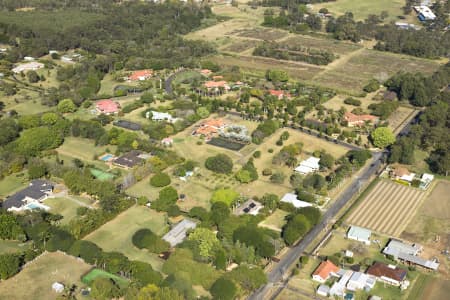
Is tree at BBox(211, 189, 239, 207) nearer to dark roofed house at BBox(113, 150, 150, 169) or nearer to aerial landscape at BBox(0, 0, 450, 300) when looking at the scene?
aerial landscape at BBox(0, 0, 450, 300)

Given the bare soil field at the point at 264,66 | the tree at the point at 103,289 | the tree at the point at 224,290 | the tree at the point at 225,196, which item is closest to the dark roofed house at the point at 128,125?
the tree at the point at 225,196

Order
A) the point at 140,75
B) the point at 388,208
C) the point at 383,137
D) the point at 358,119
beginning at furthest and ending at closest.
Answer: the point at 140,75 < the point at 358,119 < the point at 383,137 < the point at 388,208

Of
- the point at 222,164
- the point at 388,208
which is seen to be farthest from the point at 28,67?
the point at 388,208

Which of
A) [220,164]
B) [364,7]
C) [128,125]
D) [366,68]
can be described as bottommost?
[128,125]

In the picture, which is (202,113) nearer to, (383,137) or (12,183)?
(383,137)

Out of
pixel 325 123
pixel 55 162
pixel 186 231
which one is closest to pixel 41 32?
pixel 55 162

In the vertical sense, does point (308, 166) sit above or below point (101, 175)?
above

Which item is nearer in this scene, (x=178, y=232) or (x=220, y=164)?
(x=178, y=232)
